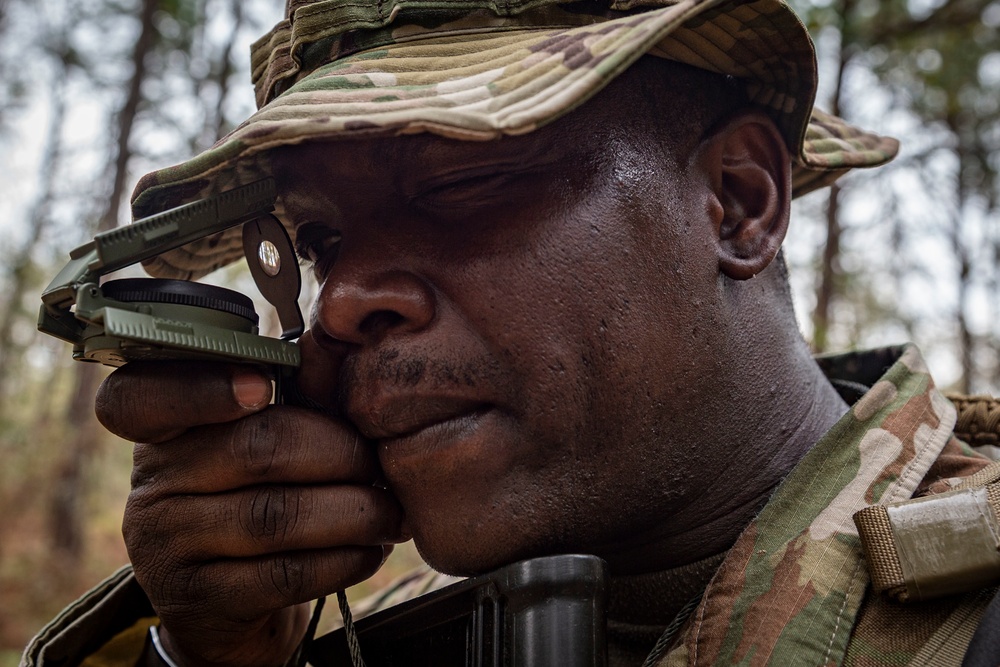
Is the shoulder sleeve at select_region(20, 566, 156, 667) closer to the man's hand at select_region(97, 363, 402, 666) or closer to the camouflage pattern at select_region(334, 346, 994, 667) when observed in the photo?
the man's hand at select_region(97, 363, 402, 666)

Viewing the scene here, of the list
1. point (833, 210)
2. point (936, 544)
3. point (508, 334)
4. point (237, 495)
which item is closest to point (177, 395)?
point (237, 495)

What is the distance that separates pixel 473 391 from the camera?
1601mm

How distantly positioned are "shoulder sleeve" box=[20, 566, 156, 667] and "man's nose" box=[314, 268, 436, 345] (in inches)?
46.3

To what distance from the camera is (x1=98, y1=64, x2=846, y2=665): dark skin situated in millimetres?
1615

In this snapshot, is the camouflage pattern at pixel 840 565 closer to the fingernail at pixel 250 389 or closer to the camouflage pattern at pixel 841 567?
the camouflage pattern at pixel 841 567

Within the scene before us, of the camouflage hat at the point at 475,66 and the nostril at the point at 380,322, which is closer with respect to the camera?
the camouflage hat at the point at 475,66

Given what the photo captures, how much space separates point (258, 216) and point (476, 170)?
0.48 meters

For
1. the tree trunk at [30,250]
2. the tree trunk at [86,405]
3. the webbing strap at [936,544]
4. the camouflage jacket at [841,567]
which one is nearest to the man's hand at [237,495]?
the camouflage jacket at [841,567]

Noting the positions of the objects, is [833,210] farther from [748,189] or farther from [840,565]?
[840,565]

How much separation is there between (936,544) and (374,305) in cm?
108

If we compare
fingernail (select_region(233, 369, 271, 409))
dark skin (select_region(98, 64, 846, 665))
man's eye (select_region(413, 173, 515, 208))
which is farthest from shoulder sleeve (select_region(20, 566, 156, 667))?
man's eye (select_region(413, 173, 515, 208))

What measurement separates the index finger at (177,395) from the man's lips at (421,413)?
0.74ft

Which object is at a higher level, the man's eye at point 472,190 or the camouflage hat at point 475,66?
the camouflage hat at point 475,66

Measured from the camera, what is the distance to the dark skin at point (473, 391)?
5.30 ft
